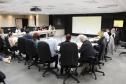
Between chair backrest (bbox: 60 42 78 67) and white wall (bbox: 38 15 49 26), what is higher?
white wall (bbox: 38 15 49 26)

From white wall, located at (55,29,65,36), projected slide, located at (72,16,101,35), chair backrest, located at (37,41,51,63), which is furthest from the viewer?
white wall, located at (55,29,65,36)

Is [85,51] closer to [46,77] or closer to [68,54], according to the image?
[68,54]

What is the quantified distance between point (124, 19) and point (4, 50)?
8636 mm

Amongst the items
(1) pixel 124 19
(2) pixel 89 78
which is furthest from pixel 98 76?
(1) pixel 124 19

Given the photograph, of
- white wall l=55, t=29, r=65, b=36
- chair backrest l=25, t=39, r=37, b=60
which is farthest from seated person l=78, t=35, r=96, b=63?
white wall l=55, t=29, r=65, b=36

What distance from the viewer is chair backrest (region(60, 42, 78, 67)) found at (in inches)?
141

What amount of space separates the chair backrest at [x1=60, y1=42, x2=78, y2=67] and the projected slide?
10.2 metres

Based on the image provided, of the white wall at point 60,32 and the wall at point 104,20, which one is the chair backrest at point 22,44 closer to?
the wall at point 104,20

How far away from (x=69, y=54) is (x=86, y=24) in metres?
11.1

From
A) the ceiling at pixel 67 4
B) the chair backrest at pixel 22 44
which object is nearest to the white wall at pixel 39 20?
the ceiling at pixel 67 4

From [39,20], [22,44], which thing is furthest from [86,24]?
[22,44]

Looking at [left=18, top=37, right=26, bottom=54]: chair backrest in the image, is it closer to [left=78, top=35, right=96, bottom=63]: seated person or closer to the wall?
[left=78, top=35, right=96, bottom=63]: seated person

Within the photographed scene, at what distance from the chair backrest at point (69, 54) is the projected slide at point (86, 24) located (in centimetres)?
1016

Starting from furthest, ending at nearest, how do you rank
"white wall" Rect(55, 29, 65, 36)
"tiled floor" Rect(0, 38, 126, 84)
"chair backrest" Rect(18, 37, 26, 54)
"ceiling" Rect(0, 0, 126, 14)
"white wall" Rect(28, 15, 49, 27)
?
"white wall" Rect(28, 15, 49, 27)
"white wall" Rect(55, 29, 65, 36)
"ceiling" Rect(0, 0, 126, 14)
"chair backrest" Rect(18, 37, 26, 54)
"tiled floor" Rect(0, 38, 126, 84)
